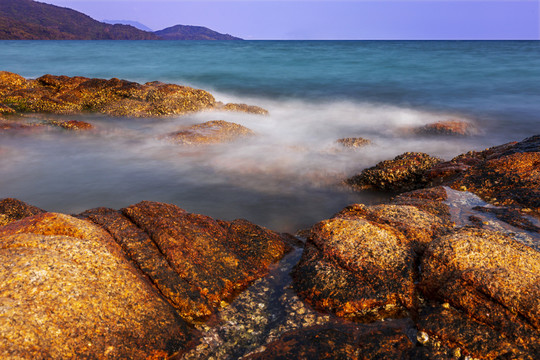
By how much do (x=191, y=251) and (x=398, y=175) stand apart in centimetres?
549

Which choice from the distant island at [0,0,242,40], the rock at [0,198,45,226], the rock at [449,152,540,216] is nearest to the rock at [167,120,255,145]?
the rock at [0,198,45,226]

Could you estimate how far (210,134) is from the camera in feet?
37.7

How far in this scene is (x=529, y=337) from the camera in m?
2.70

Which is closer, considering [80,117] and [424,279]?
[424,279]

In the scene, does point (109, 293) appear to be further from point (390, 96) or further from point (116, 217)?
point (390, 96)

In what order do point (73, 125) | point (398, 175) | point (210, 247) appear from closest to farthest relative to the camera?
point (210, 247)
point (398, 175)
point (73, 125)

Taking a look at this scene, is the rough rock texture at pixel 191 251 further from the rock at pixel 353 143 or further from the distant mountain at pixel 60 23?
the distant mountain at pixel 60 23

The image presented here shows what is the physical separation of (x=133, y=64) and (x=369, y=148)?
1350 inches

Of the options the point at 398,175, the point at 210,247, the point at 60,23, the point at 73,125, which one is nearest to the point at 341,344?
the point at 210,247

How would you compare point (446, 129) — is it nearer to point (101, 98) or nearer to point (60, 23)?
point (101, 98)

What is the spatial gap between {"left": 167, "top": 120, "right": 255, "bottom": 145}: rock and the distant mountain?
158818 mm

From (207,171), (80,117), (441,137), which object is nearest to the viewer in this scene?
(207,171)

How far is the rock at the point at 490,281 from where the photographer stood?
2.80 meters

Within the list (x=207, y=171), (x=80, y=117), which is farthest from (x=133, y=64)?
(x=207, y=171)
